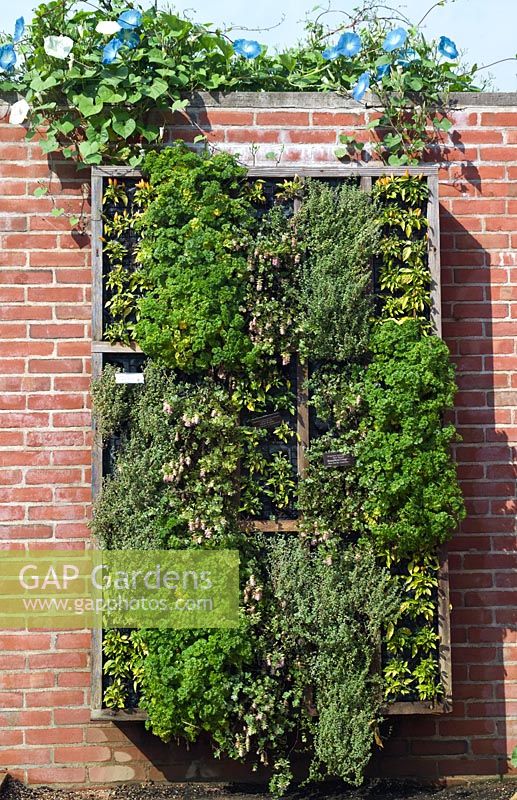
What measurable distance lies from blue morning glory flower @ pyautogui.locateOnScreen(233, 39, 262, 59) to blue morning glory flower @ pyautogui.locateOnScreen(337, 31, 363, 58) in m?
0.39

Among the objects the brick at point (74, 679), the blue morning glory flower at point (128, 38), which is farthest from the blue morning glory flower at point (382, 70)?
the brick at point (74, 679)

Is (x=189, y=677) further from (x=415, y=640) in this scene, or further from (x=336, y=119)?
(x=336, y=119)

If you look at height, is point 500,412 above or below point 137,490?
above

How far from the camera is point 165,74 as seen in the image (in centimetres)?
477

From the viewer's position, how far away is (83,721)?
15.9 feet

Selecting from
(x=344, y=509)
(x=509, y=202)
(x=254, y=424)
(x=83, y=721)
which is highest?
(x=509, y=202)

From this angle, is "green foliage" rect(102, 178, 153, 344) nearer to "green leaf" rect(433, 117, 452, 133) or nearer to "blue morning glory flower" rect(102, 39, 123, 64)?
"blue morning glory flower" rect(102, 39, 123, 64)

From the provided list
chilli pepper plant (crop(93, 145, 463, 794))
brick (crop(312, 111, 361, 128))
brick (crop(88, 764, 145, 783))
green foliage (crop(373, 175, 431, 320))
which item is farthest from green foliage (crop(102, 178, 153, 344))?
brick (crop(88, 764, 145, 783))

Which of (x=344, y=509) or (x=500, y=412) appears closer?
(x=344, y=509)

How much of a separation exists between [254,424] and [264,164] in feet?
4.07

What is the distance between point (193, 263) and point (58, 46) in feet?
3.92

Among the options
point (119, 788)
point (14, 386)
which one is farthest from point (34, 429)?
point (119, 788)

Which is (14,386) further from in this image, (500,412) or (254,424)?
(500,412)

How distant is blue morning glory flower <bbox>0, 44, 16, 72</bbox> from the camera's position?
190 inches
